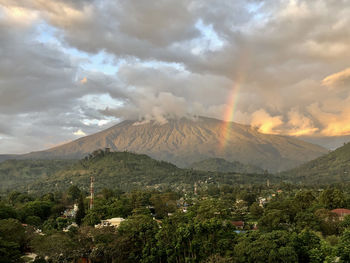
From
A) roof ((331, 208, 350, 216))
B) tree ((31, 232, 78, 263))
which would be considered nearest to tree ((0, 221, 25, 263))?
tree ((31, 232, 78, 263))

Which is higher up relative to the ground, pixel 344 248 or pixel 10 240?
pixel 344 248

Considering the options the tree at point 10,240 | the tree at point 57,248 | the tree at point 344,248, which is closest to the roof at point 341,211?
the tree at point 344,248

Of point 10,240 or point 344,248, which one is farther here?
point 10,240

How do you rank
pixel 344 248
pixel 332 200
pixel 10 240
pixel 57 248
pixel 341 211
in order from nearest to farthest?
1. pixel 344 248
2. pixel 57 248
3. pixel 10 240
4. pixel 341 211
5. pixel 332 200

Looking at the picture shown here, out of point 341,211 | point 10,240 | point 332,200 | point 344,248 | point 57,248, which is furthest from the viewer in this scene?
point 332,200

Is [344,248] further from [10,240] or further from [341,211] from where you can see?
[10,240]

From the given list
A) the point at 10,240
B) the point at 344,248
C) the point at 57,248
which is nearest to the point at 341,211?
the point at 344,248

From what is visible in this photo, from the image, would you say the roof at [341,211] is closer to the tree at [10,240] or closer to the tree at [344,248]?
the tree at [344,248]

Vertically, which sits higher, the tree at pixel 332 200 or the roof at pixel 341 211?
the tree at pixel 332 200

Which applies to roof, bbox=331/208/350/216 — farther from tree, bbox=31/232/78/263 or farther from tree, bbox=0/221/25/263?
tree, bbox=0/221/25/263

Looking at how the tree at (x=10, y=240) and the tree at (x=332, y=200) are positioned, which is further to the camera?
the tree at (x=332, y=200)

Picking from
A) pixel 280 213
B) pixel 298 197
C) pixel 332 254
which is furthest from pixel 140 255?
pixel 298 197
